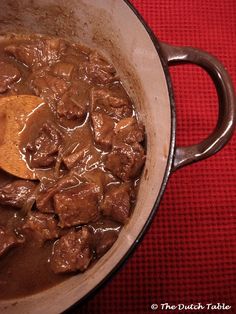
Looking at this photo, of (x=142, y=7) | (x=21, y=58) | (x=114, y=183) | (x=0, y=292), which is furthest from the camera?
(x=142, y=7)

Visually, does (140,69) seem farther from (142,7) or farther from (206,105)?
(142,7)

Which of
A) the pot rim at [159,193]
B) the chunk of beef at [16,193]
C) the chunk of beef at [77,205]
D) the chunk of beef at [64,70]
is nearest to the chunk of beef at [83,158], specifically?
the chunk of beef at [77,205]

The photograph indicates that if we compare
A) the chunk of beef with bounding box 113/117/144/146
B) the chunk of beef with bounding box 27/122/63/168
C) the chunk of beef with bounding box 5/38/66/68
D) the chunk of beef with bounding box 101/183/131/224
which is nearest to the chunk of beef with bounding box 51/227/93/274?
the chunk of beef with bounding box 101/183/131/224

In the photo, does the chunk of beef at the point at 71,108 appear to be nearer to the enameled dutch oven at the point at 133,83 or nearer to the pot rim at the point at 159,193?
the enameled dutch oven at the point at 133,83

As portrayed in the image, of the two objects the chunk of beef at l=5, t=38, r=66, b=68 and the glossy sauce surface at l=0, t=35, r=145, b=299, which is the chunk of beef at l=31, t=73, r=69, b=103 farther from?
the chunk of beef at l=5, t=38, r=66, b=68

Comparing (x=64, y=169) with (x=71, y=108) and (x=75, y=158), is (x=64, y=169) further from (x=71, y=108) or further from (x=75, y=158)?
(x=71, y=108)

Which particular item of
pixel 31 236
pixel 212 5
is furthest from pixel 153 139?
pixel 212 5
